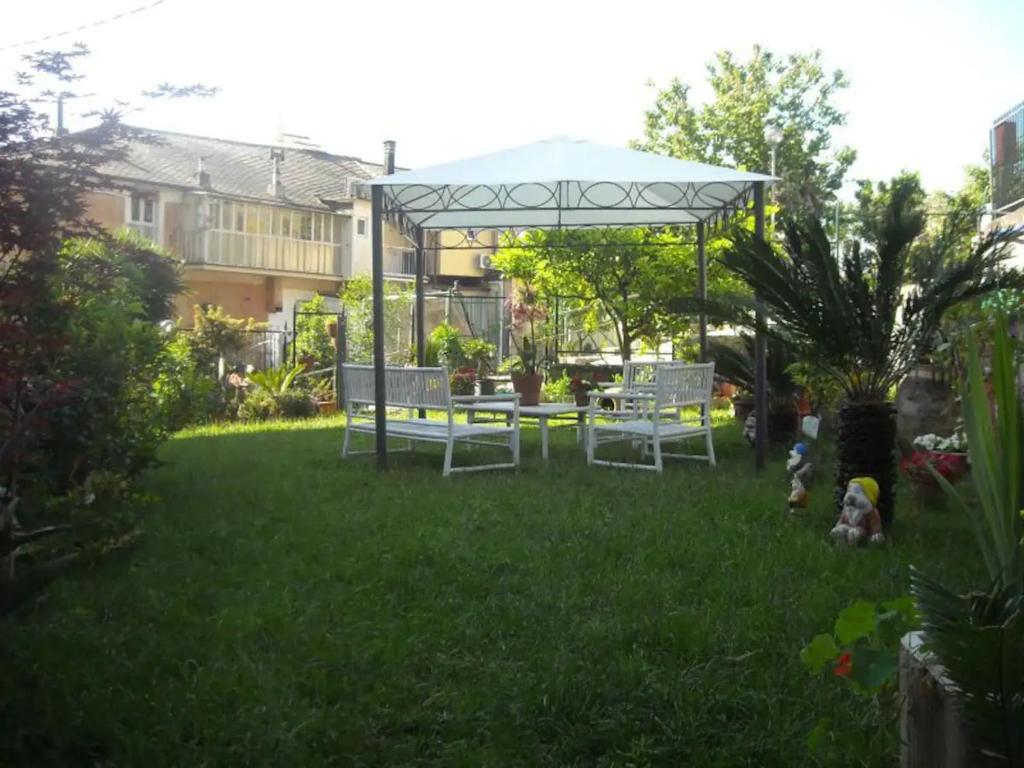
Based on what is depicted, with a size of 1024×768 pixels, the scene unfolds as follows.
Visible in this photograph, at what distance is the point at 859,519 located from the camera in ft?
17.0

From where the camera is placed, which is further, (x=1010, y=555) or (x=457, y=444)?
(x=457, y=444)

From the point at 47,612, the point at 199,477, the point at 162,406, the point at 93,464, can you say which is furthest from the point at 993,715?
the point at 199,477

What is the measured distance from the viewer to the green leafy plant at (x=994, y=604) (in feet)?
5.90

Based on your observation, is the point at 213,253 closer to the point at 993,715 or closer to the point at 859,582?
the point at 859,582

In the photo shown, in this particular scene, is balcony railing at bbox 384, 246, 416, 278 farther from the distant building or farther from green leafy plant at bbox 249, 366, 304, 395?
the distant building

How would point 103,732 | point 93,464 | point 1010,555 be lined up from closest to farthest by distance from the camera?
point 1010,555 → point 103,732 → point 93,464

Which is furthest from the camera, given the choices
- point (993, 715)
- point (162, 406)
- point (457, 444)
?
point (457, 444)

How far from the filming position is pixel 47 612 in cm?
410

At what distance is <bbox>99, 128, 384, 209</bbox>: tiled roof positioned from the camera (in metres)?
31.6

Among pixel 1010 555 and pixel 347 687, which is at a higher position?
pixel 1010 555

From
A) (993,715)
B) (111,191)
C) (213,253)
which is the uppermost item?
(213,253)

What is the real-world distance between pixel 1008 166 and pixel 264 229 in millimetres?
23118

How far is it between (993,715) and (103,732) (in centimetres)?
Result: 237

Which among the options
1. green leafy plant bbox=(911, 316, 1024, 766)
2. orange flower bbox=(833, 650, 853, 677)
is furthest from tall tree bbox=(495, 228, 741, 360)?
green leafy plant bbox=(911, 316, 1024, 766)
